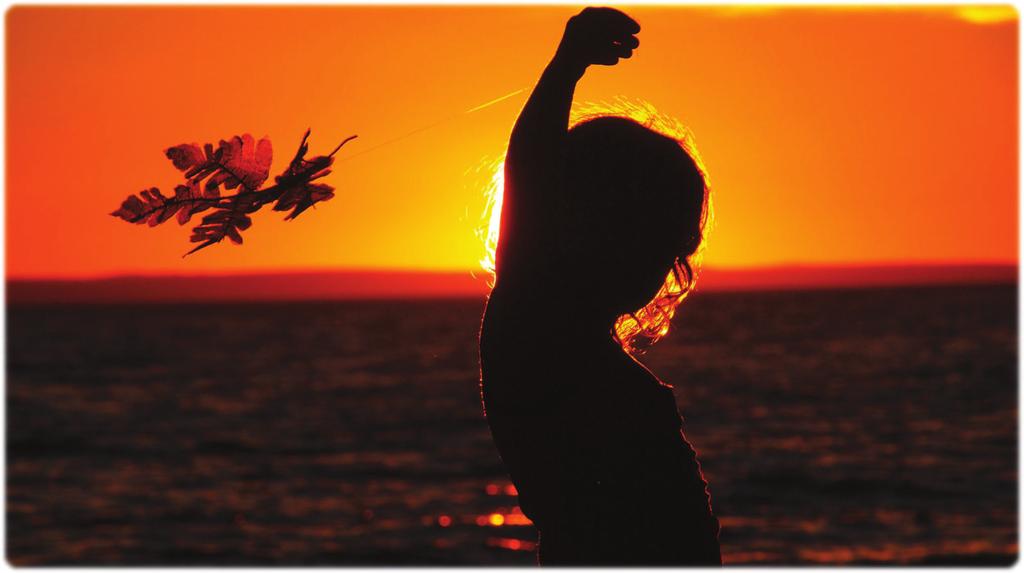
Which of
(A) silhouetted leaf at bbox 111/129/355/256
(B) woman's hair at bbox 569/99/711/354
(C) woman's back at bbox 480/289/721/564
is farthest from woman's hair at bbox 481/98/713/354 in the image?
(A) silhouetted leaf at bbox 111/129/355/256

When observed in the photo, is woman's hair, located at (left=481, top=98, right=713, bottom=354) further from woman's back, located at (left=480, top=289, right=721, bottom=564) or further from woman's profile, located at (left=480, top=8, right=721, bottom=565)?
woman's back, located at (left=480, top=289, right=721, bottom=564)

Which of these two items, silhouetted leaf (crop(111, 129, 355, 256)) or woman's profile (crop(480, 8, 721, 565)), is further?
silhouetted leaf (crop(111, 129, 355, 256))

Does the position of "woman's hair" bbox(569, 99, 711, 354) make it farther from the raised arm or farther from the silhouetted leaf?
the silhouetted leaf

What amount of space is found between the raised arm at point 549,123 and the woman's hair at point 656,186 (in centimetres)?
17

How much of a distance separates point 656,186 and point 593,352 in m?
0.30

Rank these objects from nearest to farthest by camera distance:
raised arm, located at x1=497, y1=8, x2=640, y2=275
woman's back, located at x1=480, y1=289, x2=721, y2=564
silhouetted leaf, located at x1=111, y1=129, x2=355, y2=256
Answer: raised arm, located at x1=497, y1=8, x2=640, y2=275
woman's back, located at x1=480, y1=289, x2=721, y2=564
silhouetted leaf, located at x1=111, y1=129, x2=355, y2=256

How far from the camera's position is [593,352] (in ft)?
7.06

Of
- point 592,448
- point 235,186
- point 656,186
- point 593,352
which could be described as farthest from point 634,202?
point 235,186

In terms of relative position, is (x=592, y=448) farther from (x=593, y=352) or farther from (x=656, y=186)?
(x=656, y=186)

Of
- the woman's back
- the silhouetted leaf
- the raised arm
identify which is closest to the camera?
the raised arm

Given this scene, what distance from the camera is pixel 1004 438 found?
4022 centimetres

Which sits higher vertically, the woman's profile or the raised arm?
the raised arm

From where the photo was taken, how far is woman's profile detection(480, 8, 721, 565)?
81.0 inches

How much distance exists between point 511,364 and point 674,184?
0.42 meters
